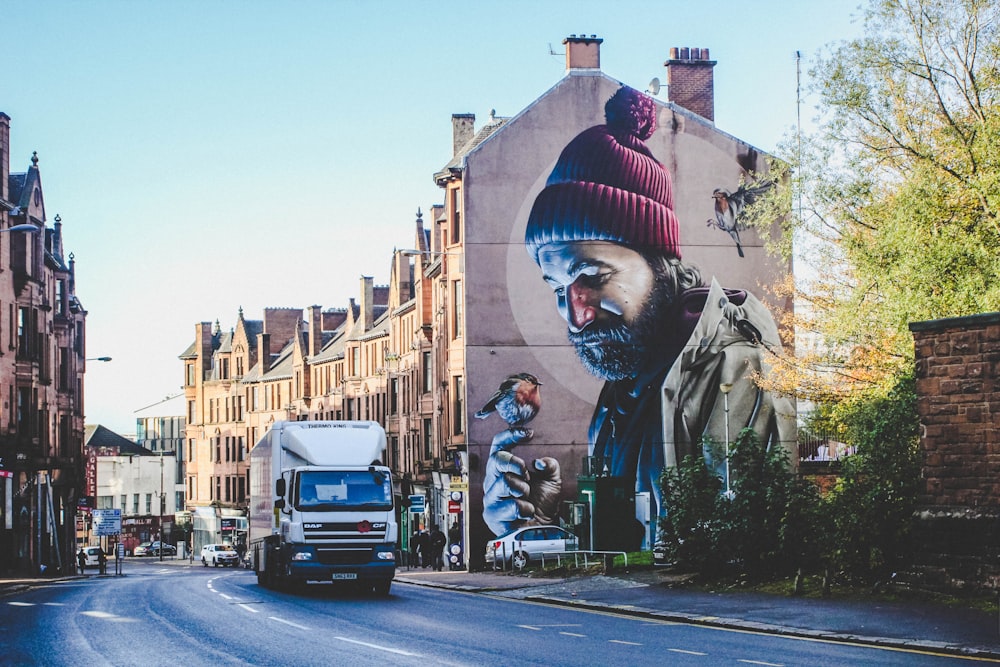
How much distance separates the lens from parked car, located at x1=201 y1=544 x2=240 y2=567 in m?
80.4

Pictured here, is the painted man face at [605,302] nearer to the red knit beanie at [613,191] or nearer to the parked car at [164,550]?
the red knit beanie at [613,191]

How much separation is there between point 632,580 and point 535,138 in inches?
821

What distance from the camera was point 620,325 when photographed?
46.6m

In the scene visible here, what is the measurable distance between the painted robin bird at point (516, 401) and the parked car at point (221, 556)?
36622 millimetres

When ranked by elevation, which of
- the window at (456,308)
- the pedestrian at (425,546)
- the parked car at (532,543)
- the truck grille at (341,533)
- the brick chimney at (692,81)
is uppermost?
the brick chimney at (692,81)

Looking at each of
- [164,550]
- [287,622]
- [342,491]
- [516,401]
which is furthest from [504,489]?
[164,550]

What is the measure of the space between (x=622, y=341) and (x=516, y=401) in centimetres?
424

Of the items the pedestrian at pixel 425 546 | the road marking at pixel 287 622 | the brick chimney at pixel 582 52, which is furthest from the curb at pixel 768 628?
the pedestrian at pixel 425 546

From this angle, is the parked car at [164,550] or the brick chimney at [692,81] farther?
the parked car at [164,550]

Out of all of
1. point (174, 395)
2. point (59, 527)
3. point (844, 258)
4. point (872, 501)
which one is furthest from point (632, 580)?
point (174, 395)

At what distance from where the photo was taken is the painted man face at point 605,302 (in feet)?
152

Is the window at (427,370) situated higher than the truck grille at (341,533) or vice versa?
the window at (427,370)

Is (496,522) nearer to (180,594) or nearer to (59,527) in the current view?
(180,594)

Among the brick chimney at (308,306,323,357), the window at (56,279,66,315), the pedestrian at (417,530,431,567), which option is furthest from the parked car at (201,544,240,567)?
the pedestrian at (417,530,431,567)
